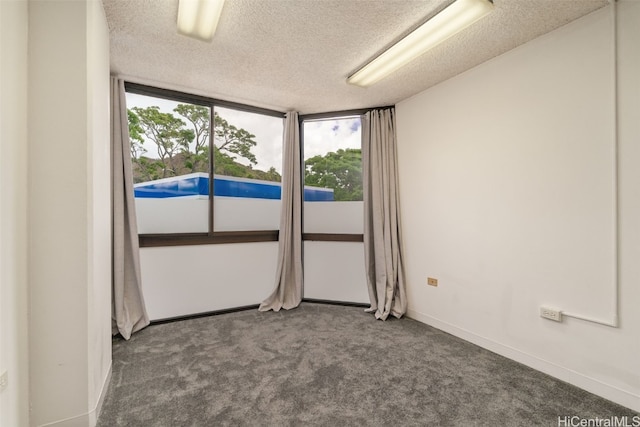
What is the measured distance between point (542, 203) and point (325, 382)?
6.96ft

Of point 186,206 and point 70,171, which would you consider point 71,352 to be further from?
point 186,206

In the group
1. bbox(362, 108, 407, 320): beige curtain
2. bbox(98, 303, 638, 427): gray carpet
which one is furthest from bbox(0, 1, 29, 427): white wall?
bbox(362, 108, 407, 320): beige curtain

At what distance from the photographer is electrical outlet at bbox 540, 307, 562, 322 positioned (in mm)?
1962

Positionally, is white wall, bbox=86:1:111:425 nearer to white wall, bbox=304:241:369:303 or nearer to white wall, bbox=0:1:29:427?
white wall, bbox=0:1:29:427

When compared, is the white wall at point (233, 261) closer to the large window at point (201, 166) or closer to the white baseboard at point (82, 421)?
the large window at point (201, 166)

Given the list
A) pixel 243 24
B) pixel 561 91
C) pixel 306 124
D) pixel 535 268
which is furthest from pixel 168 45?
pixel 535 268

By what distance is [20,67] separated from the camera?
4.43 ft

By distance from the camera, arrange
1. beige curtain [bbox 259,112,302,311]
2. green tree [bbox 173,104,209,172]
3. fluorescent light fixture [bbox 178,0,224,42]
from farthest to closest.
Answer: beige curtain [bbox 259,112,302,311] → green tree [bbox 173,104,209,172] → fluorescent light fixture [bbox 178,0,224,42]

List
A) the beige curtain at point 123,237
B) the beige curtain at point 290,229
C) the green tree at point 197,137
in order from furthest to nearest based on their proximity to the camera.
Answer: the beige curtain at point 290,229
the green tree at point 197,137
the beige curtain at point 123,237

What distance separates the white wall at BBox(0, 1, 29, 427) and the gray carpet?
524 mm

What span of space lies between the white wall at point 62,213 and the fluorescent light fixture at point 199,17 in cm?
50

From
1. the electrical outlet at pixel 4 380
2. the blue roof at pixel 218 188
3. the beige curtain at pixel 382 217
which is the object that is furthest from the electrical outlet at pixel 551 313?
the electrical outlet at pixel 4 380

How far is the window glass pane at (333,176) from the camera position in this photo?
3621 mm

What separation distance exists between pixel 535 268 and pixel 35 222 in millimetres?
3292
